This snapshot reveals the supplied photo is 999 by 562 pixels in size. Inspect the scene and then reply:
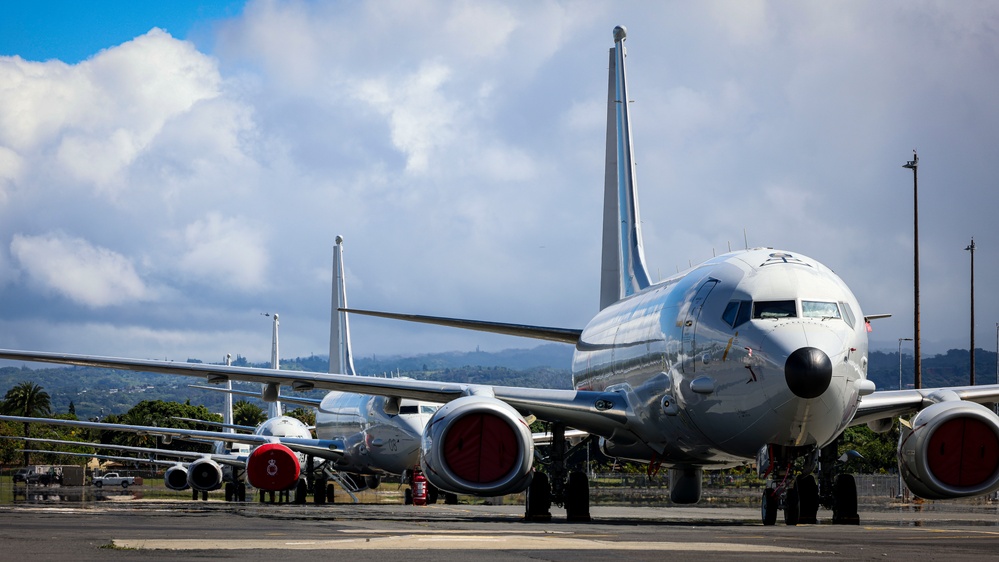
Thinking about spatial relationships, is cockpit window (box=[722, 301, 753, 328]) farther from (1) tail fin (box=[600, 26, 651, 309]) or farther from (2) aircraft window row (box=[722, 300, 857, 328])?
(1) tail fin (box=[600, 26, 651, 309])

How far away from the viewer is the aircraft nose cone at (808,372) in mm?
14469

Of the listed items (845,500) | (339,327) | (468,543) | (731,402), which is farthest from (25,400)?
(468,543)

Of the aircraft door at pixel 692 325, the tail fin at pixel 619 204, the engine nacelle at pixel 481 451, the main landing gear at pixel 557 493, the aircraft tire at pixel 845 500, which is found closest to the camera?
the engine nacelle at pixel 481 451

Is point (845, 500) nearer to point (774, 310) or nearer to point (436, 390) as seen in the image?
point (774, 310)

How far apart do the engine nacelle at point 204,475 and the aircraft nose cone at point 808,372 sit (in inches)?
1627

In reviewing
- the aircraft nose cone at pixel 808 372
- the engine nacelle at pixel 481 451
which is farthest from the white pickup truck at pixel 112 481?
the aircraft nose cone at pixel 808 372

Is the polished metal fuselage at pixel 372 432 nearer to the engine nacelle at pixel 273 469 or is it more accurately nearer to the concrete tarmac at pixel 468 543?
the engine nacelle at pixel 273 469

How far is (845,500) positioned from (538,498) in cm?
467

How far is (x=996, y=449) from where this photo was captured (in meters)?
16.2

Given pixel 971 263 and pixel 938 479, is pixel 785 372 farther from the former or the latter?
pixel 971 263

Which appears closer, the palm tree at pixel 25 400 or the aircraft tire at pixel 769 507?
the aircraft tire at pixel 769 507

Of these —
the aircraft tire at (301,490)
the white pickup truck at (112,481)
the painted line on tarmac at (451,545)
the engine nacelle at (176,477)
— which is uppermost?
the painted line on tarmac at (451,545)

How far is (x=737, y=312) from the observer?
1579cm

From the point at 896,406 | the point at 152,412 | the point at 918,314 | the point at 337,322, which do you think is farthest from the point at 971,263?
the point at 152,412
